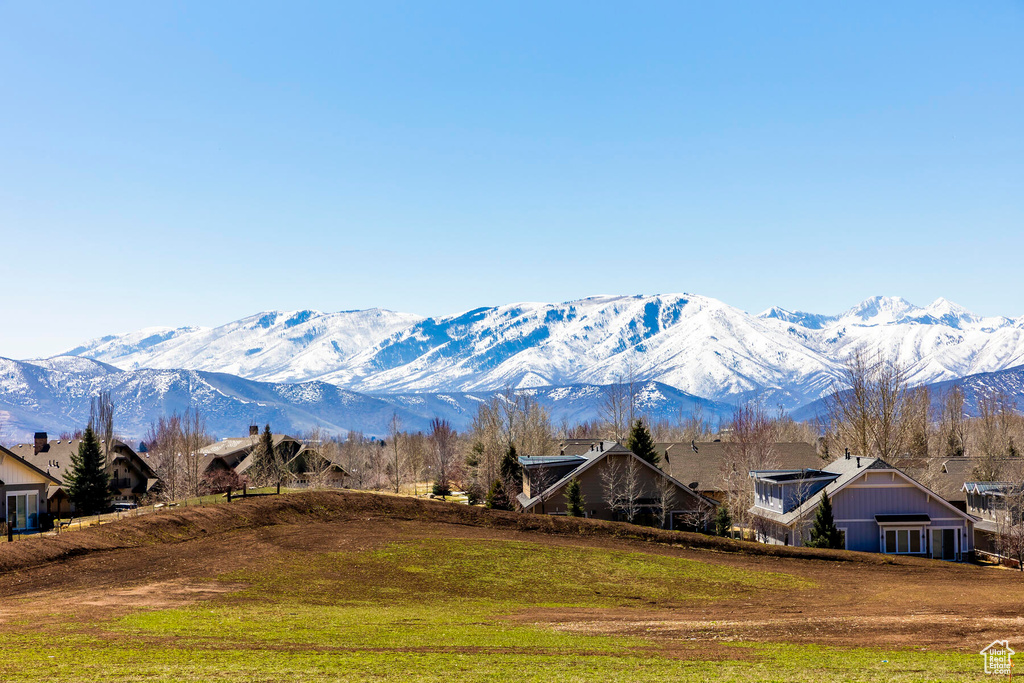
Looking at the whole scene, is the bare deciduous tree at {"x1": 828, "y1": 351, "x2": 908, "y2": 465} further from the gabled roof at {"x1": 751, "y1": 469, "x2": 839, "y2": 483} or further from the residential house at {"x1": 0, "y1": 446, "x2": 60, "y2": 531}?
the residential house at {"x1": 0, "y1": 446, "x2": 60, "y2": 531}

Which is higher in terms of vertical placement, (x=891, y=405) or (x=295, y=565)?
(x=891, y=405)

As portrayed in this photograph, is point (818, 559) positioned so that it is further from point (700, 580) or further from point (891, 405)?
point (891, 405)

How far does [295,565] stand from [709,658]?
80.8 feet

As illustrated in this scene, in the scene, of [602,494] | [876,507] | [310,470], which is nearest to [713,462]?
[602,494]

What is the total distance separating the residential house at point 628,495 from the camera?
64.9 m

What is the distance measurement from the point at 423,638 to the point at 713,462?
65.0 meters

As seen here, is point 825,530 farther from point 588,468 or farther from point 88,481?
point 88,481

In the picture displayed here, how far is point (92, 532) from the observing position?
43000mm

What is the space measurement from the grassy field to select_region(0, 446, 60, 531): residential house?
31.5 meters

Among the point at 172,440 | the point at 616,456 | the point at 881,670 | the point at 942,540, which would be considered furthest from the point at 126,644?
the point at 172,440

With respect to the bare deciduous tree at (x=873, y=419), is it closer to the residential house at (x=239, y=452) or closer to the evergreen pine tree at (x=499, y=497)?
the evergreen pine tree at (x=499, y=497)

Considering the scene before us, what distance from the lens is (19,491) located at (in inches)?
2464

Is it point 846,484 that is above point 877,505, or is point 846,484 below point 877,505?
above

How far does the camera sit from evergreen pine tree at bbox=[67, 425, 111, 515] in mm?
82438
